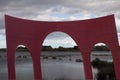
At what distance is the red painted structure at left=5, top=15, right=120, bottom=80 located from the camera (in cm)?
1032

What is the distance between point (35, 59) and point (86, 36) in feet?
7.65

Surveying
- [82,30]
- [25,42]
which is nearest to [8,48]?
[25,42]

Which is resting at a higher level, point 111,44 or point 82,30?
point 82,30

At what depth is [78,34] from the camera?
1068 centimetres

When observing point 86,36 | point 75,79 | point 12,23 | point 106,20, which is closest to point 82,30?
point 86,36

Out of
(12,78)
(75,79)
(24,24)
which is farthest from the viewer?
(75,79)

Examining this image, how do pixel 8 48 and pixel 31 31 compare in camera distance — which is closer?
pixel 8 48

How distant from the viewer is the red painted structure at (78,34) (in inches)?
406

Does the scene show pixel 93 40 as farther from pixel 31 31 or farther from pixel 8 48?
pixel 8 48

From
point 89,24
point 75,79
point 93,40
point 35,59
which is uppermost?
point 89,24

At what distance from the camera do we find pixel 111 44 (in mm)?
10406

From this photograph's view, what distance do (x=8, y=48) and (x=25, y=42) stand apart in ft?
3.02

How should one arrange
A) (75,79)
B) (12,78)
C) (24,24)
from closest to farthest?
(12,78)
(24,24)
(75,79)

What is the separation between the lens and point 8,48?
9734 mm
